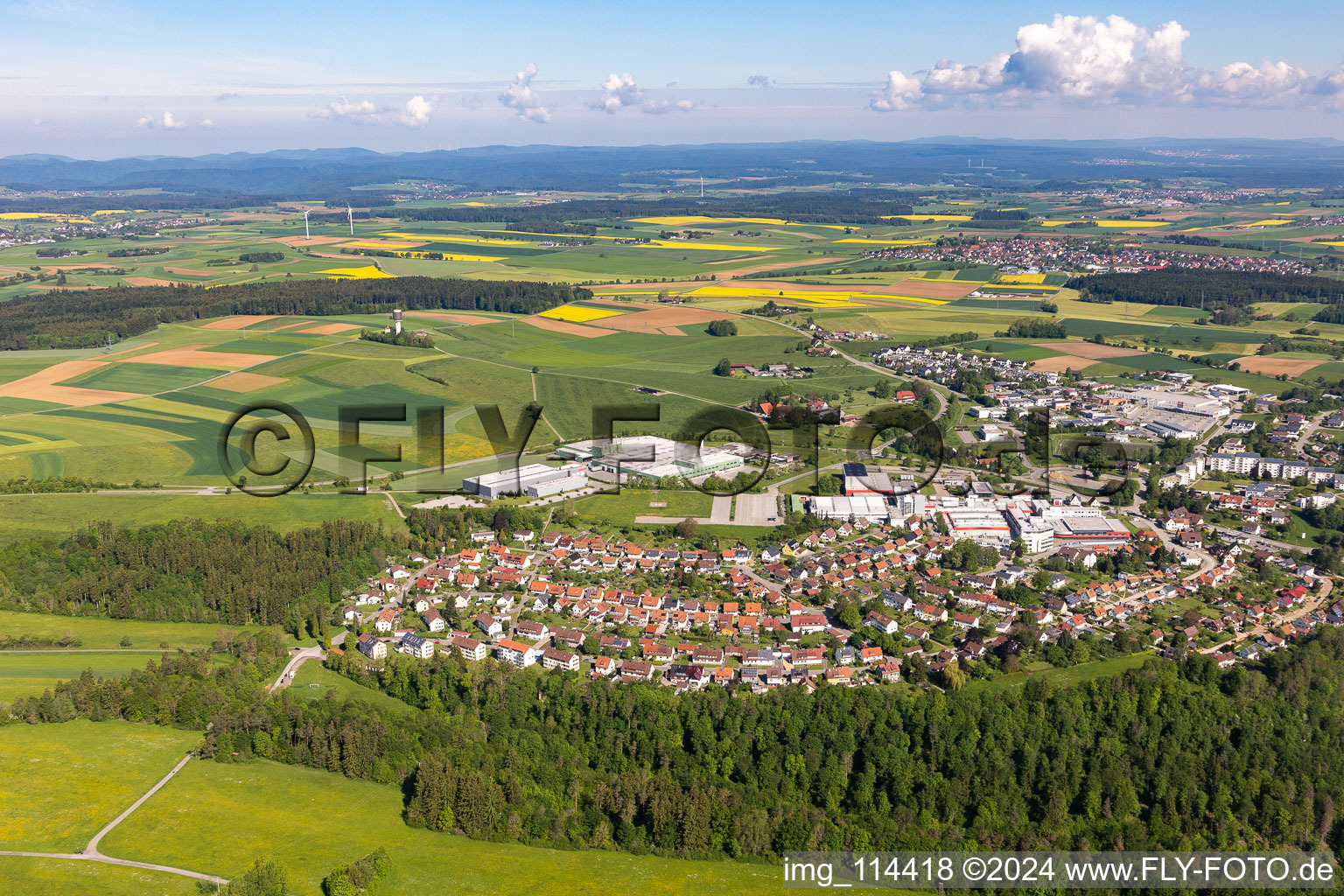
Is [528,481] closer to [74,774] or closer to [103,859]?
[74,774]

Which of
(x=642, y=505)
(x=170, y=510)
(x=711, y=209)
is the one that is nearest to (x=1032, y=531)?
(x=642, y=505)

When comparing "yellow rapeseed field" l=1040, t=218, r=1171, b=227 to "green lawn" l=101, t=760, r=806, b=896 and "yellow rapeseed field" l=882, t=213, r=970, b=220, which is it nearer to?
"yellow rapeseed field" l=882, t=213, r=970, b=220

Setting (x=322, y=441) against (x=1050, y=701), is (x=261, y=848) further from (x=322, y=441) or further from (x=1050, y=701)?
(x=322, y=441)

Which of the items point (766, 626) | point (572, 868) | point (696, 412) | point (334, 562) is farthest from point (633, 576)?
point (696, 412)

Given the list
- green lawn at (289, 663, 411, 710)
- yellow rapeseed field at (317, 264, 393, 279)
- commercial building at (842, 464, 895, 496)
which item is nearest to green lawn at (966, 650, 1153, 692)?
commercial building at (842, 464, 895, 496)

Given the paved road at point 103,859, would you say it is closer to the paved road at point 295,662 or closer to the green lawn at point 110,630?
the paved road at point 295,662

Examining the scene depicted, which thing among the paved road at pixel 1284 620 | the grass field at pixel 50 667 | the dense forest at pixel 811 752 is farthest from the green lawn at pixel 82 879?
the paved road at pixel 1284 620
